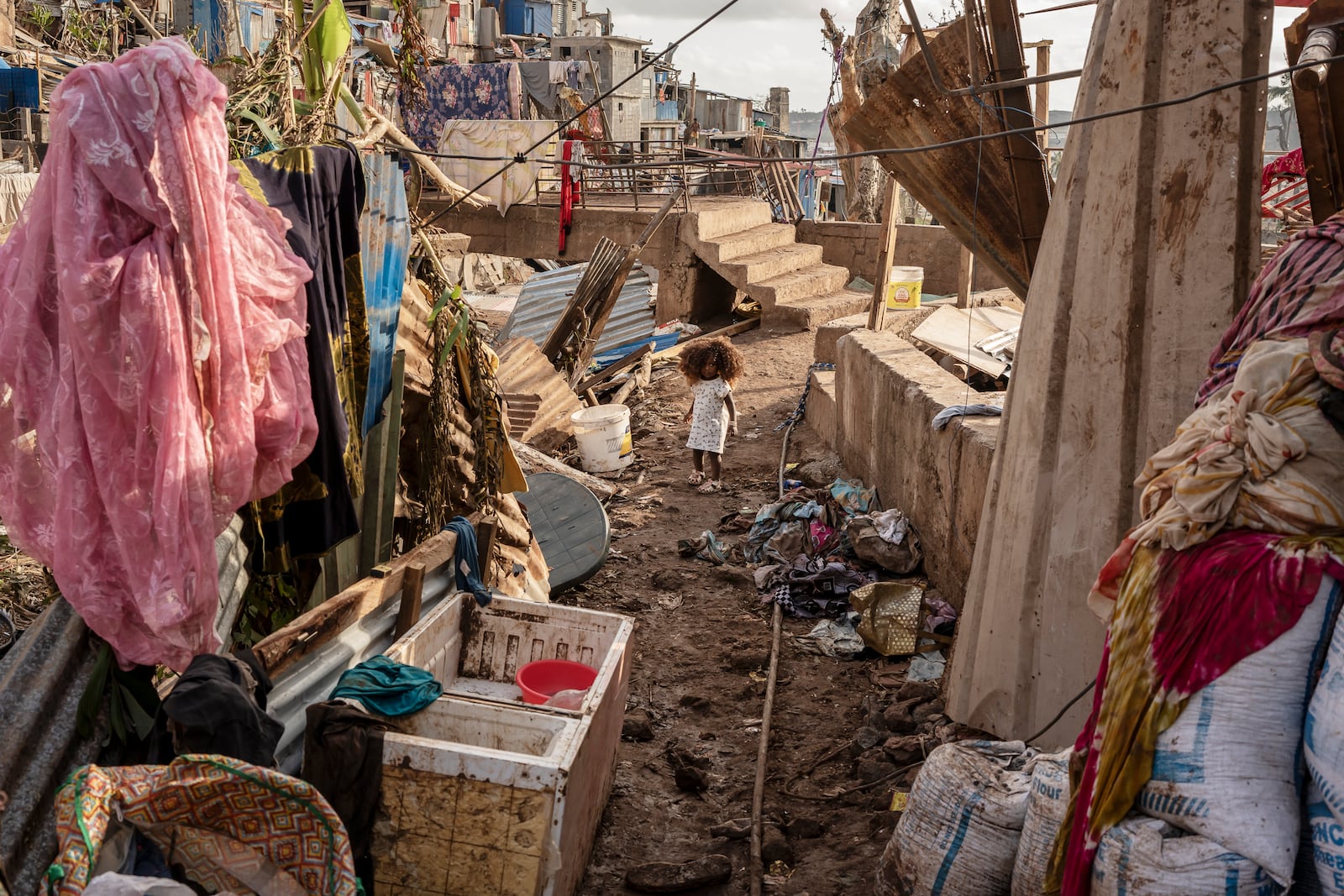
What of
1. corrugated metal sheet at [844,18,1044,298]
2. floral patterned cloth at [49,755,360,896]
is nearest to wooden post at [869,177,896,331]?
corrugated metal sheet at [844,18,1044,298]

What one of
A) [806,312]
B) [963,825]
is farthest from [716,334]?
[963,825]

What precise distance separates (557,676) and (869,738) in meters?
1.57

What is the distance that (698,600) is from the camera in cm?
741

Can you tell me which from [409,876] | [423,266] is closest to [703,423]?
[423,266]

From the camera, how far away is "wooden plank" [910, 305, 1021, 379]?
9.99 m

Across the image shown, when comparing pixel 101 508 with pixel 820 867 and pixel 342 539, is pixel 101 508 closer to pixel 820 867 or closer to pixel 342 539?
pixel 342 539

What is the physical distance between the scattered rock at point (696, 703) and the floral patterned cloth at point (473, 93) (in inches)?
975

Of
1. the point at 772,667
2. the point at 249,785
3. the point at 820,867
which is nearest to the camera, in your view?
the point at 249,785

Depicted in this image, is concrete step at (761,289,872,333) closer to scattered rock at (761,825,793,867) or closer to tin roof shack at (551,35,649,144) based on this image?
scattered rock at (761,825,793,867)

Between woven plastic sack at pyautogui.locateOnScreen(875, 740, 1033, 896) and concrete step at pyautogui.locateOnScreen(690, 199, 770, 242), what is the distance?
13341mm

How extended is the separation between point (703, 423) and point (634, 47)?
3718 cm

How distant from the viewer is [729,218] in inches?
669

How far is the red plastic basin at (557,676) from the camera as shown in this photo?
442 centimetres


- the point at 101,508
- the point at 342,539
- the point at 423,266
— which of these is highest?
the point at 423,266
